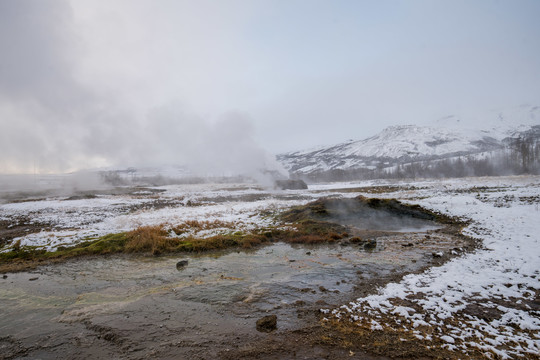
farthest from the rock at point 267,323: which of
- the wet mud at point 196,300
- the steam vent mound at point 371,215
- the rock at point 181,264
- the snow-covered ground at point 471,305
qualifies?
the steam vent mound at point 371,215

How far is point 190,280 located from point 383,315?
7916 mm

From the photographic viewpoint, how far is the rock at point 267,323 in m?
7.10

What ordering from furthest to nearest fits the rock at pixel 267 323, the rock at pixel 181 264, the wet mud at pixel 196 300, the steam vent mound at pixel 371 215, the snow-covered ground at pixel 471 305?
the steam vent mound at pixel 371 215, the rock at pixel 181 264, the rock at pixel 267 323, the wet mud at pixel 196 300, the snow-covered ground at pixel 471 305

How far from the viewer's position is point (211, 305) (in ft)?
28.5

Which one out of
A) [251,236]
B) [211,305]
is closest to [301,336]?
[211,305]

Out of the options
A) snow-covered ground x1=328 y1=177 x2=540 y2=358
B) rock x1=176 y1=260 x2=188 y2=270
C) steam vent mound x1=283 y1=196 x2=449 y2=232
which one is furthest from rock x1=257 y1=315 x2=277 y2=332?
steam vent mound x1=283 y1=196 x2=449 y2=232

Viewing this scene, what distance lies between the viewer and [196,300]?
9.12 metres

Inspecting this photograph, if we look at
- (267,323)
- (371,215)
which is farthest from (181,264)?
(371,215)

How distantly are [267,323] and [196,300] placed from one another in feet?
10.6

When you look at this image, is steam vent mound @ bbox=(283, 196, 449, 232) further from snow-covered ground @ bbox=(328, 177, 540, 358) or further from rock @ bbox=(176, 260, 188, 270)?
rock @ bbox=(176, 260, 188, 270)

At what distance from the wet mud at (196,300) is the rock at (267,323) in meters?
0.17

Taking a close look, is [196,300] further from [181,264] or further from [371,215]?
[371,215]

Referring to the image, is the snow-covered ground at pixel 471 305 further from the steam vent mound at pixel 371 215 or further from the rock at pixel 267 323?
the steam vent mound at pixel 371 215

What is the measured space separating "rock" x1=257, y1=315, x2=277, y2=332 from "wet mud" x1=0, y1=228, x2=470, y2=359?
0.17 m
